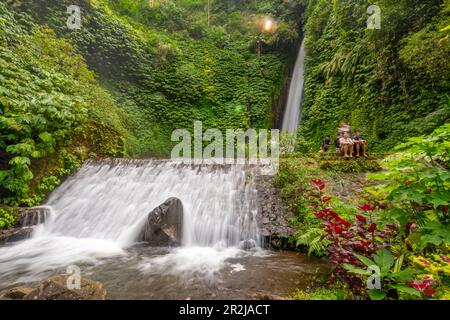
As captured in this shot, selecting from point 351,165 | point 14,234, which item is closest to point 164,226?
point 14,234

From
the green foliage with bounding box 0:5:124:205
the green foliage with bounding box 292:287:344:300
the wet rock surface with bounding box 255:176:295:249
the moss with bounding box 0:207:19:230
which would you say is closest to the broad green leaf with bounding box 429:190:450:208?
the green foliage with bounding box 292:287:344:300

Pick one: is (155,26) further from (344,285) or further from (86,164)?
(344,285)

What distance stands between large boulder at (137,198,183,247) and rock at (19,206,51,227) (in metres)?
2.74

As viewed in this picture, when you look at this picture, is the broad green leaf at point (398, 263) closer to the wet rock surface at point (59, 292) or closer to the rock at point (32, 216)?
the wet rock surface at point (59, 292)

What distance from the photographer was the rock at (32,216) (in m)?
5.85

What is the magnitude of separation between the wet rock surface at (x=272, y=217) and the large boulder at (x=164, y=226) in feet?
6.06

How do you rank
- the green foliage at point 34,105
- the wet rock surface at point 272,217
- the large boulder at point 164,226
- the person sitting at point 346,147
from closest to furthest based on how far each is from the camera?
the wet rock surface at point 272,217 < the large boulder at point 164,226 < the green foliage at point 34,105 < the person sitting at point 346,147

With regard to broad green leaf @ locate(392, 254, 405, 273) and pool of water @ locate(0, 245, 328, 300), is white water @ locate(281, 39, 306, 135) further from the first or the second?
broad green leaf @ locate(392, 254, 405, 273)

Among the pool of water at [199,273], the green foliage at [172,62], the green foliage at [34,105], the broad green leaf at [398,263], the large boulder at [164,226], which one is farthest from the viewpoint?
the green foliage at [172,62]

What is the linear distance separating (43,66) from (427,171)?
1189 cm

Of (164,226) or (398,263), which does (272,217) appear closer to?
(164,226)

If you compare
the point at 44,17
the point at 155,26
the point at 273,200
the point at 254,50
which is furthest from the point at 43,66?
the point at 254,50

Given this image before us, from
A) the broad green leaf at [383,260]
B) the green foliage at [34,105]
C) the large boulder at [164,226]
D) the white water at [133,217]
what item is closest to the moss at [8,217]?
the green foliage at [34,105]

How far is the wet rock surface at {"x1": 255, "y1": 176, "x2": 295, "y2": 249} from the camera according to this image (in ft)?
16.8
